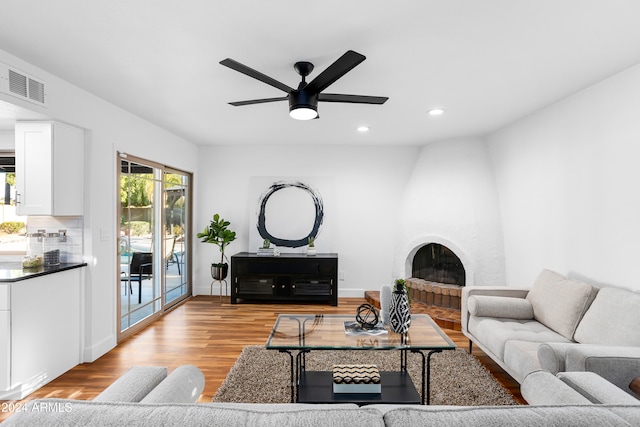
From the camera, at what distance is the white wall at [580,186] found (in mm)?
2570

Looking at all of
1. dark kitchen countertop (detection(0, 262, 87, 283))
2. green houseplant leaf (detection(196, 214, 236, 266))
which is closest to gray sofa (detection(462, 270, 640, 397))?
green houseplant leaf (detection(196, 214, 236, 266))

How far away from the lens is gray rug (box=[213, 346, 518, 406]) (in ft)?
Answer: 8.18

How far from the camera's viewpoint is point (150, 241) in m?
4.31

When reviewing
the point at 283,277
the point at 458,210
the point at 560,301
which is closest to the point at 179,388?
the point at 560,301

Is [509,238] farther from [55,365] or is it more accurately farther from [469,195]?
[55,365]

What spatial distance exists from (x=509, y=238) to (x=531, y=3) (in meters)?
3.11

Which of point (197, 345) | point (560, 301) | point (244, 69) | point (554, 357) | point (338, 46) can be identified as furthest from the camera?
point (197, 345)

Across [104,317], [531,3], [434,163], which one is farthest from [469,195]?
[104,317]

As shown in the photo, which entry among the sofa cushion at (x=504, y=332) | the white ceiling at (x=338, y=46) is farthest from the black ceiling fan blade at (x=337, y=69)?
the sofa cushion at (x=504, y=332)

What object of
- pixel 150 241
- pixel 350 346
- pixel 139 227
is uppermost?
pixel 139 227

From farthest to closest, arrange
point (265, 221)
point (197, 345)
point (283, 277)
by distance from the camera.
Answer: point (265, 221) < point (283, 277) < point (197, 345)

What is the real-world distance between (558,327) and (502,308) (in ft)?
1.47

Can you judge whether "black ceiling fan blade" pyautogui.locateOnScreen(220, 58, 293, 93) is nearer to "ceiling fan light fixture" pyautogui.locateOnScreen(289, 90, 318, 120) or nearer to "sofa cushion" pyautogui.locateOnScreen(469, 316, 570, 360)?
"ceiling fan light fixture" pyautogui.locateOnScreen(289, 90, 318, 120)

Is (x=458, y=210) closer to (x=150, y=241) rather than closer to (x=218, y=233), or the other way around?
(x=218, y=233)
